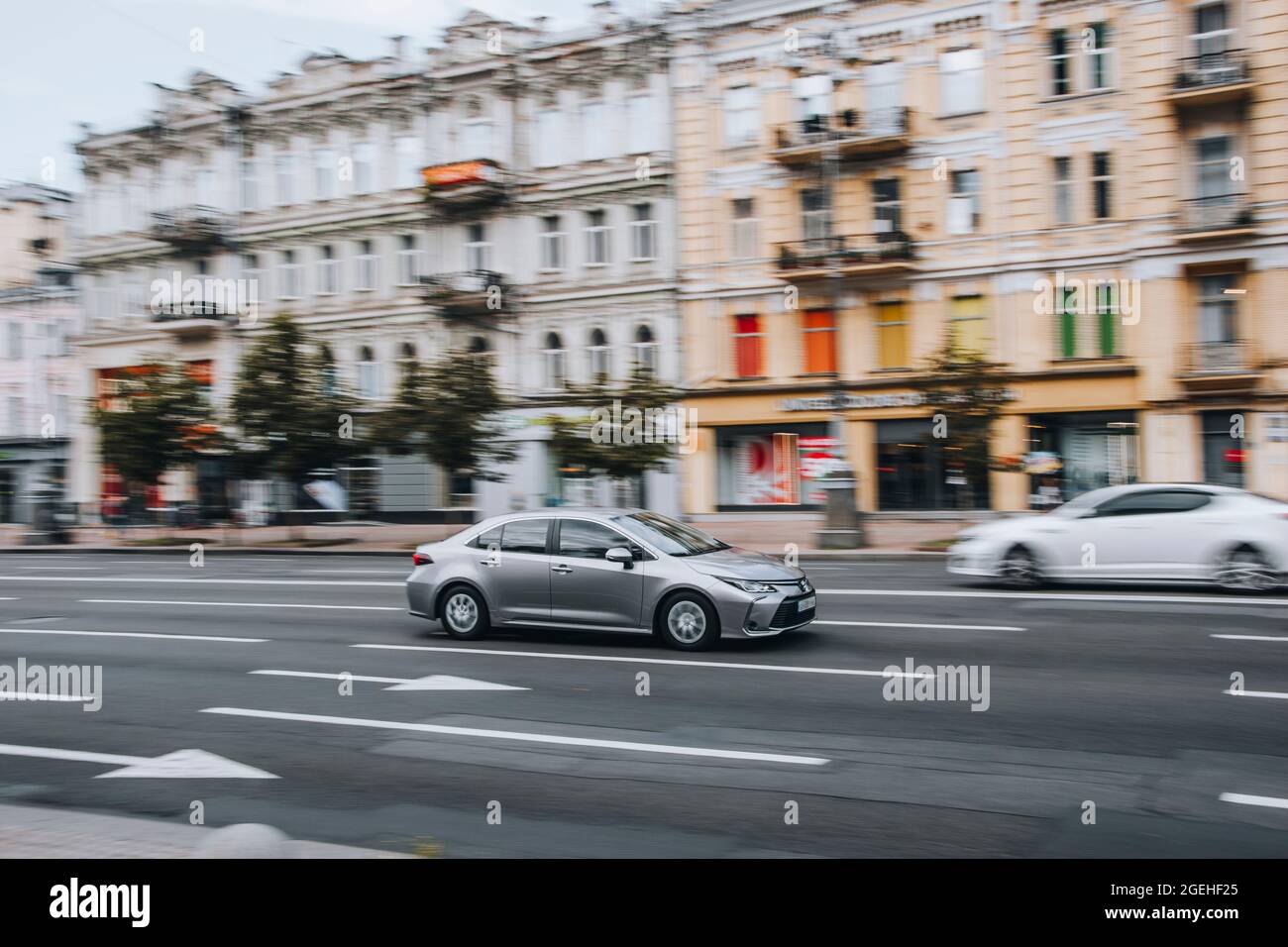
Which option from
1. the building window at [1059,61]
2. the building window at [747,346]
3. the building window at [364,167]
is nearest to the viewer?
the building window at [1059,61]

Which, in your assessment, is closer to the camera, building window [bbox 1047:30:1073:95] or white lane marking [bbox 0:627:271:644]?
white lane marking [bbox 0:627:271:644]

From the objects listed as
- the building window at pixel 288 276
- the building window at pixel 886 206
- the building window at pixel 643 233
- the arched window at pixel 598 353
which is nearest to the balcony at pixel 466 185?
the building window at pixel 643 233

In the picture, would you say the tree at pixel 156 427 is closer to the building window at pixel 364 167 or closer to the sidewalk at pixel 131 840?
the building window at pixel 364 167

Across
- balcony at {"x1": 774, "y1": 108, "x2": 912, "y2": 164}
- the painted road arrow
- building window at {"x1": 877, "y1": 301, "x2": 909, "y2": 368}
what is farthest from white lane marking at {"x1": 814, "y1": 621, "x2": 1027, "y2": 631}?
balcony at {"x1": 774, "y1": 108, "x2": 912, "y2": 164}

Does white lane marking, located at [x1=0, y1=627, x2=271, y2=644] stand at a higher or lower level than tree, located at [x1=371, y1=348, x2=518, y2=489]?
lower

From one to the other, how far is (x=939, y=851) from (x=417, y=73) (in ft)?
129

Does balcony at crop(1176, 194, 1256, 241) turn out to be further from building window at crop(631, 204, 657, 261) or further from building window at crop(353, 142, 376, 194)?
building window at crop(353, 142, 376, 194)

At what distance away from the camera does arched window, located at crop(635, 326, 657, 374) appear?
1426 inches

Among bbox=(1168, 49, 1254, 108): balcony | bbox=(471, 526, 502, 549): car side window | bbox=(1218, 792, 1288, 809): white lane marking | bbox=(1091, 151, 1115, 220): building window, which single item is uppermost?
bbox=(1168, 49, 1254, 108): balcony

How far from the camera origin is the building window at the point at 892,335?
1291 inches

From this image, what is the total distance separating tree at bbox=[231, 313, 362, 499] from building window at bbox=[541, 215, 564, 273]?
340 inches

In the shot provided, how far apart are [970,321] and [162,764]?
2766 cm

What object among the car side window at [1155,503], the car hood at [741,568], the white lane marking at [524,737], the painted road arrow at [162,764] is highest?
the car side window at [1155,503]

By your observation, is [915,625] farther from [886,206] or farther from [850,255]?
[886,206]
